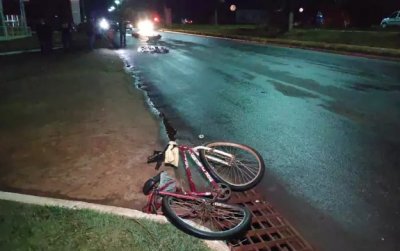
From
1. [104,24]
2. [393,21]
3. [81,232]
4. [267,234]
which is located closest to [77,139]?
[81,232]

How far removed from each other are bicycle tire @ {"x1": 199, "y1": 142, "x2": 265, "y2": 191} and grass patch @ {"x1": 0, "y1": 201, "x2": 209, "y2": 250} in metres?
1.45

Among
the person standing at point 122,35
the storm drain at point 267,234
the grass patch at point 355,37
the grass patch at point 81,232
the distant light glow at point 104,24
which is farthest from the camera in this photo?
the distant light glow at point 104,24

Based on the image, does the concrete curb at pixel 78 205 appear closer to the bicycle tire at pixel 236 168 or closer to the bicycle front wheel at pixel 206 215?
the bicycle front wheel at pixel 206 215

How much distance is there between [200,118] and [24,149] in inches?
148

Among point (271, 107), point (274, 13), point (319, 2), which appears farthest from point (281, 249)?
point (319, 2)

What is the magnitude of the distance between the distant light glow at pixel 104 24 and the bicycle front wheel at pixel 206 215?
107 feet

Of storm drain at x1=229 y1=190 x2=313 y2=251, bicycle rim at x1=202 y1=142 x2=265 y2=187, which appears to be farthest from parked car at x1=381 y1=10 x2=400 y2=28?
storm drain at x1=229 y1=190 x2=313 y2=251

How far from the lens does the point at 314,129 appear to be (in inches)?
309

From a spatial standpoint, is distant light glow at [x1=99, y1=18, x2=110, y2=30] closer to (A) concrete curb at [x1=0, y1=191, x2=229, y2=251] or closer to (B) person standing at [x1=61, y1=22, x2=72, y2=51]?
(B) person standing at [x1=61, y1=22, x2=72, y2=51]

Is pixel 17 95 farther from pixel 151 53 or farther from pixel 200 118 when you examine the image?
pixel 151 53

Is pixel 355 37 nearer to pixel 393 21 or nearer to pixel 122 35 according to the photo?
pixel 393 21

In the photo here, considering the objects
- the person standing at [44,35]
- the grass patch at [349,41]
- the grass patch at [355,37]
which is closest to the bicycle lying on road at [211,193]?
the grass patch at [349,41]

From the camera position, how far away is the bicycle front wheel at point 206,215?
4121 millimetres

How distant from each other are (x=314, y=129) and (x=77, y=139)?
4.54m
